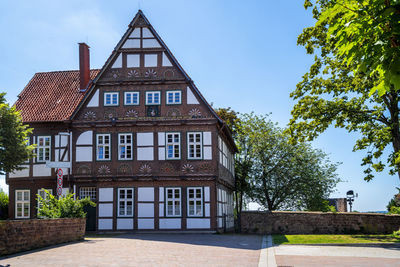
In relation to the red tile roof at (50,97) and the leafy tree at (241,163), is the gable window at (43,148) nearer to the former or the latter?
the red tile roof at (50,97)

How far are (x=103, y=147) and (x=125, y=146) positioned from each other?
1.30m

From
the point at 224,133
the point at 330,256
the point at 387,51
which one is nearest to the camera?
the point at 387,51

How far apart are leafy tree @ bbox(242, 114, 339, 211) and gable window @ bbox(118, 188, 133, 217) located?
52.5ft

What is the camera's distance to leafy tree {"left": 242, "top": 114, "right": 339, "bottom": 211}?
3881 centimetres

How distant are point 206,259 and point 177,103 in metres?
14.6

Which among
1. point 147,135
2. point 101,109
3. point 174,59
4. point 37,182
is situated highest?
point 174,59

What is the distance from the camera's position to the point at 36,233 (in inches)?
591

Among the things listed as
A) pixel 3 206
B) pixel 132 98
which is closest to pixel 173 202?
pixel 132 98

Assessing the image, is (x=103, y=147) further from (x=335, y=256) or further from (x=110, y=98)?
(x=335, y=256)

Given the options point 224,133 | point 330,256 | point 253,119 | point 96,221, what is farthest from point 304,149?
point 330,256

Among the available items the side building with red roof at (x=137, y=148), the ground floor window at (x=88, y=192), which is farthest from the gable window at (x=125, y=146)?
the ground floor window at (x=88, y=192)

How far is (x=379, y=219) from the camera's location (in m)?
24.7

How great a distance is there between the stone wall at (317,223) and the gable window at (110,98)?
1018 cm

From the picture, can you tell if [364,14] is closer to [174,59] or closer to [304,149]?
[174,59]
